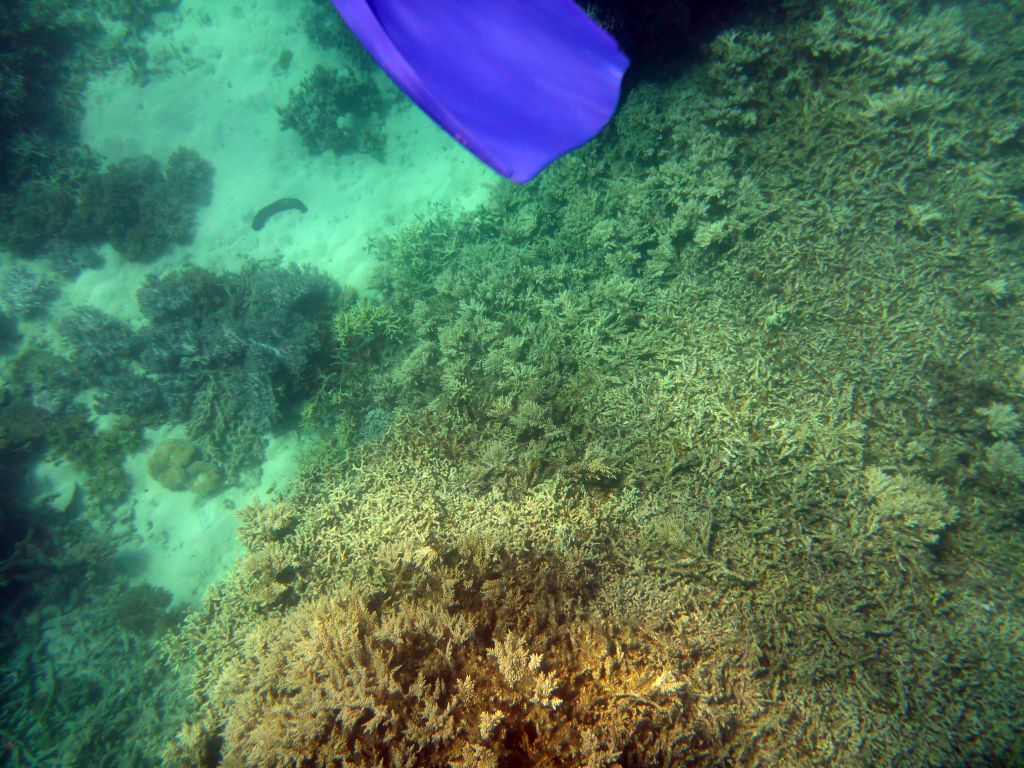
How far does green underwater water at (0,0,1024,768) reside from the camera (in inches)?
123

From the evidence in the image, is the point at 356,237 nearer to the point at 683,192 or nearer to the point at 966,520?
the point at 683,192

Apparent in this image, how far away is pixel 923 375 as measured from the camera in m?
3.93

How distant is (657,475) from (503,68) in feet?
10.4

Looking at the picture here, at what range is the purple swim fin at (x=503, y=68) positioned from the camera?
1.38m

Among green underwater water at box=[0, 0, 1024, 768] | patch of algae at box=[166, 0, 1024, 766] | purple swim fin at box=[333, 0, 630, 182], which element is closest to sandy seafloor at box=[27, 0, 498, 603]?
green underwater water at box=[0, 0, 1024, 768]

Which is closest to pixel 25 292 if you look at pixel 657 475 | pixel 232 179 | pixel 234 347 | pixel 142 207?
pixel 142 207

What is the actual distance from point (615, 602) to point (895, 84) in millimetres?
5587

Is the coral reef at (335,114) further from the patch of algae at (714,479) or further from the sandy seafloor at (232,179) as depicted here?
the patch of algae at (714,479)

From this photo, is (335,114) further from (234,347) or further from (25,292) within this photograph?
(25,292)

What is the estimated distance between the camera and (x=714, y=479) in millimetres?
3691

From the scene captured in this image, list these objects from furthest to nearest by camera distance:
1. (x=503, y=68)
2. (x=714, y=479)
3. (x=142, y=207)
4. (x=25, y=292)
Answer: (x=142, y=207) → (x=25, y=292) → (x=714, y=479) → (x=503, y=68)

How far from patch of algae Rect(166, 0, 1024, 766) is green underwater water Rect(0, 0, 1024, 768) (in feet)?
0.09

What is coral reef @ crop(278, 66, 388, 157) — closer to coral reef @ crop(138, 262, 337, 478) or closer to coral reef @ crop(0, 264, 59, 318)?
coral reef @ crop(138, 262, 337, 478)

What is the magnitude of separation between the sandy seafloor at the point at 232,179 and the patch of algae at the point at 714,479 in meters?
1.98
